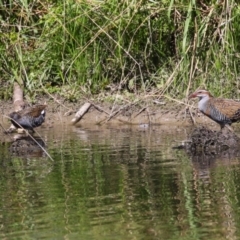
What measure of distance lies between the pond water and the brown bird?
95 cm

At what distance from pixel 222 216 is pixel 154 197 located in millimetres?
958

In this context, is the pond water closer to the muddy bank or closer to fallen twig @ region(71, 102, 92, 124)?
the muddy bank

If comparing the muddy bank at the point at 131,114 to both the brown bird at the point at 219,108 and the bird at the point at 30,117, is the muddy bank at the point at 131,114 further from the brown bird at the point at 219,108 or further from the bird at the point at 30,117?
the bird at the point at 30,117

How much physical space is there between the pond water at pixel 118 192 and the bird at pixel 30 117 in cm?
103

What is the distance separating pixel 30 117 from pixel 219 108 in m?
2.48

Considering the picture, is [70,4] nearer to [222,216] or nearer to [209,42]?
[209,42]

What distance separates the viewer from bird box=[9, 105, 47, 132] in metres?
12.7

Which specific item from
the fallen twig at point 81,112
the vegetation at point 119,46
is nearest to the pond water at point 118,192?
the fallen twig at point 81,112

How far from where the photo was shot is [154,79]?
14031 mm

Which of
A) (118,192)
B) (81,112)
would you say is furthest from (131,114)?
(118,192)

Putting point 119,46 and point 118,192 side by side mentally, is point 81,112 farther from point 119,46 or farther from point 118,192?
point 118,192

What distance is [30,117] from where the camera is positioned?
12.8 metres

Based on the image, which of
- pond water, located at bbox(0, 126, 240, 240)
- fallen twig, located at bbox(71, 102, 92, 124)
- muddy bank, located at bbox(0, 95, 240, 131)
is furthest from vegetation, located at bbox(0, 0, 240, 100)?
pond water, located at bbox(0, 126, 240, 240)

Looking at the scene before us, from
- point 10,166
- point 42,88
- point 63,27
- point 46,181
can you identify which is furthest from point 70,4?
point 46,181
